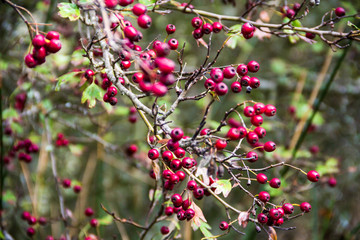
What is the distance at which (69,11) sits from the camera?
4.82 ft

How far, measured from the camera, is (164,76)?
98cm

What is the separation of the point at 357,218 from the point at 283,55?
271 centimetres

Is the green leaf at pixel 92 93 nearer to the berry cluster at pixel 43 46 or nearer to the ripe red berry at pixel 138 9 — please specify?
the berry cluster at pixel 43 46

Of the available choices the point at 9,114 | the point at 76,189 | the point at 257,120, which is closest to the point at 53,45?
the point at 257,120

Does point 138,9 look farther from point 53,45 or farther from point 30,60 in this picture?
point 30,60

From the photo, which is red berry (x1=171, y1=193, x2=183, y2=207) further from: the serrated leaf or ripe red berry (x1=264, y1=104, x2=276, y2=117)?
ripe red berry (x1=264, y1=104, x2=276, y2=117)

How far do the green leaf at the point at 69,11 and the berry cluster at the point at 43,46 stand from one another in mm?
105

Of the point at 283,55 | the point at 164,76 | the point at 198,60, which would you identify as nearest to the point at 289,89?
the point at 283,55

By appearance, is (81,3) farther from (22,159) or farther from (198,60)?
(198,60)

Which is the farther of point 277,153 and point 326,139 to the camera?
point 326,139

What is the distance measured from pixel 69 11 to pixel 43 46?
216mm

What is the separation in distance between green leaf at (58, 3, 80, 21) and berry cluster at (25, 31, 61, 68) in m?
0.10

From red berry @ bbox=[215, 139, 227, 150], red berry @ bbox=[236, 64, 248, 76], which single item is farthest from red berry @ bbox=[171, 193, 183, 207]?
red berry @ bbox=[236, 64, 248, 76]

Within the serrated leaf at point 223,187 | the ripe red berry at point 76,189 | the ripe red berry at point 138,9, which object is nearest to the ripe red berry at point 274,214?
the serrated leaf at point 223,187
